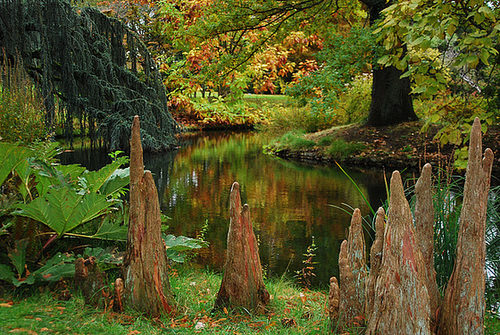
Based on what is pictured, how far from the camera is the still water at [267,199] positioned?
5438 millimetres

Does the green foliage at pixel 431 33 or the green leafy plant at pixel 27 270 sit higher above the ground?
the green foliage at pixel 431 33

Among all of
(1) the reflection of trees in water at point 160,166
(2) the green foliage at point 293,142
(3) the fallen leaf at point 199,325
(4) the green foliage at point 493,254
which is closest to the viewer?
(3) the fallen leaf at point 199,325

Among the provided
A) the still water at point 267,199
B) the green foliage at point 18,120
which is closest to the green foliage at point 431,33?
the still water at point 267,199

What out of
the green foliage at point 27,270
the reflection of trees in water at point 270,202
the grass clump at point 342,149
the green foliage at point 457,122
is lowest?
the reflection of trees in water at point 270,202

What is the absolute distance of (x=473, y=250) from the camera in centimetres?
237

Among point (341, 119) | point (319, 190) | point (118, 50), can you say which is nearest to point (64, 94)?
point (118, 50)

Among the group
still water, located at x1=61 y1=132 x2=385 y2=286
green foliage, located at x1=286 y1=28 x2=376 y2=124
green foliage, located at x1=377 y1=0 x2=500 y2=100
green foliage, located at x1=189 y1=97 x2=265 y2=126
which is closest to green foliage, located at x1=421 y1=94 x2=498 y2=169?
green foliage, located at x1=377 y1=0 x2=500 y2=100

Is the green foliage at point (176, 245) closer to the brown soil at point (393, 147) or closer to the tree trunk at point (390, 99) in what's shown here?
the brown soil at point (393, 147)

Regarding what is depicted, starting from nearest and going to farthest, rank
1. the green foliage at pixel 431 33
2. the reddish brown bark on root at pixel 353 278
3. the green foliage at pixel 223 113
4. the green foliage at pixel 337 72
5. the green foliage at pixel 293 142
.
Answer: the reddish brown bark on root at pixel 353 278 → the green foliage at pixel 431 33 → the green foliage at pixel 337 72 → the green foliage at pixel 293 142 → the green foliage at pixel 223 113

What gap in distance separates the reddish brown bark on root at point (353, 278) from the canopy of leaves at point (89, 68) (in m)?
4.94

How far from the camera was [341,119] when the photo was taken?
57.2 feet

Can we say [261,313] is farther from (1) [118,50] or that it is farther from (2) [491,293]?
(1) [118,50]

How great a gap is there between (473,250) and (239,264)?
1337mm

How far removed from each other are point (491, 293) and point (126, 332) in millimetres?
2637
